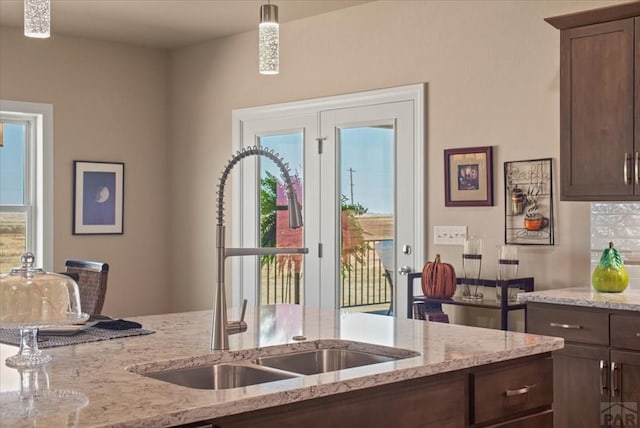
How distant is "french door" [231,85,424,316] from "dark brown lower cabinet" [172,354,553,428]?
2.61 metres

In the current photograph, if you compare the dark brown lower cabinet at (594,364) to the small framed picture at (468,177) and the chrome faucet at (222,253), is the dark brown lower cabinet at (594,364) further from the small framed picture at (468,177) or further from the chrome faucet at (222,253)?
the chrome faucet at (222,253)

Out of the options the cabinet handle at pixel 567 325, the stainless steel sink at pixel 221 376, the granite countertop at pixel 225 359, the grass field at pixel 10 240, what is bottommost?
the cabinet handle at pixel 567 325

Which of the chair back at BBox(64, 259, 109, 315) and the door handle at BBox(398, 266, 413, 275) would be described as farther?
the door handle at BBox(398, 266, 413, 275)

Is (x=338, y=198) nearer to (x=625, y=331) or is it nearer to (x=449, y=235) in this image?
(x=449, y=235)

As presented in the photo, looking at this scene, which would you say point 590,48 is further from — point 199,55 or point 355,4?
point 199,55

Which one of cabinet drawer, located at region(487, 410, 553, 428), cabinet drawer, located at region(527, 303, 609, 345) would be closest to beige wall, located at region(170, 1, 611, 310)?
cabinet drawer, located at region(527, 303, 609, 345)

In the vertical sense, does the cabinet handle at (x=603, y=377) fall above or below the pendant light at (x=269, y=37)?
below

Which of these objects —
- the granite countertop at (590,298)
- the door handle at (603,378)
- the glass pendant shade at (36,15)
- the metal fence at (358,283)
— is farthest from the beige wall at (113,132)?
the door handle at (603,378)

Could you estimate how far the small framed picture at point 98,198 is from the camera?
20.6 ft

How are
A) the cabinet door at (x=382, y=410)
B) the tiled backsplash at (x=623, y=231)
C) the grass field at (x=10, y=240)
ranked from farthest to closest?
the grass field at (x=10, y=240) → the tiled backsplash at (x=623, y=231) → the cabinet door at (x=382, y=410)

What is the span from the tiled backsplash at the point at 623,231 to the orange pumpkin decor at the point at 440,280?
0.80m

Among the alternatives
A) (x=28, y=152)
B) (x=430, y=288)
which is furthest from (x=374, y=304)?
(x=28, y=152)

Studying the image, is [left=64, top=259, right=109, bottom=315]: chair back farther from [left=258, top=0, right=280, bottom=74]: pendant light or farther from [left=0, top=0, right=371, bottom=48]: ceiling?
[left=258, top=0, right=280, bottom=74]: pendant light

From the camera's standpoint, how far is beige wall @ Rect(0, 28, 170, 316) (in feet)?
20.0
